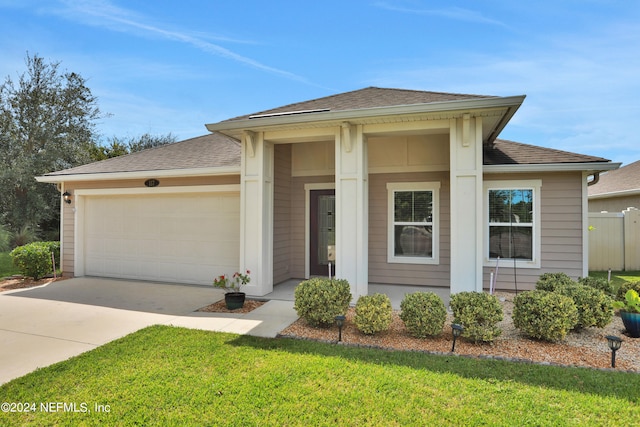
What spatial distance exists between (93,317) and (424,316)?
16.6ft

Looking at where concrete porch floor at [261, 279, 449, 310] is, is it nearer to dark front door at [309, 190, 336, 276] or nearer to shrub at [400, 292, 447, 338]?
dark front door at [309, 190, 336, 276]

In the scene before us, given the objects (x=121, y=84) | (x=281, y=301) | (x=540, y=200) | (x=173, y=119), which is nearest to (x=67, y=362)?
(x=281, y=301)

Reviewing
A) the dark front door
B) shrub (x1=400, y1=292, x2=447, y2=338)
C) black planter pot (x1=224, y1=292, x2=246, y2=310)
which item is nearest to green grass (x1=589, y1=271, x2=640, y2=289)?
shrub (x1=400, y1=292, x2=447, y2=338)

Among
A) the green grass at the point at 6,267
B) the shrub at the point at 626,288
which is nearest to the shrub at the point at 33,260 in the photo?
the green grass at the point at 6,267

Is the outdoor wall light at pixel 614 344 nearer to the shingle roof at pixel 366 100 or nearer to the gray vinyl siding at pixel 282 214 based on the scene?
the shingle roof at pixel 366 100

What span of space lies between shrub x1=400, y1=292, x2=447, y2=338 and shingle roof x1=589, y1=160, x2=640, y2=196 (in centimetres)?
1237

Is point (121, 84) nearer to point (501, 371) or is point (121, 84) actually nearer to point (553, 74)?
point (553, 74)

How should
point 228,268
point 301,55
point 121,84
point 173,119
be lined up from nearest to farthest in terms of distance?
point 228,268 → point 301,55 → point 121,84 → point 173,119

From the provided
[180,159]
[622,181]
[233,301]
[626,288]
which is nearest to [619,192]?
[622,181]

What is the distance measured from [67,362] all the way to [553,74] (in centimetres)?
1215

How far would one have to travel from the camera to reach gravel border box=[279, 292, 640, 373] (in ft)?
12.5

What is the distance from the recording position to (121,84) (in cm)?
1473

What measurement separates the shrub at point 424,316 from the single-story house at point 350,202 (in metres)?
1.33

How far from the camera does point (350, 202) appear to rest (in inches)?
239
